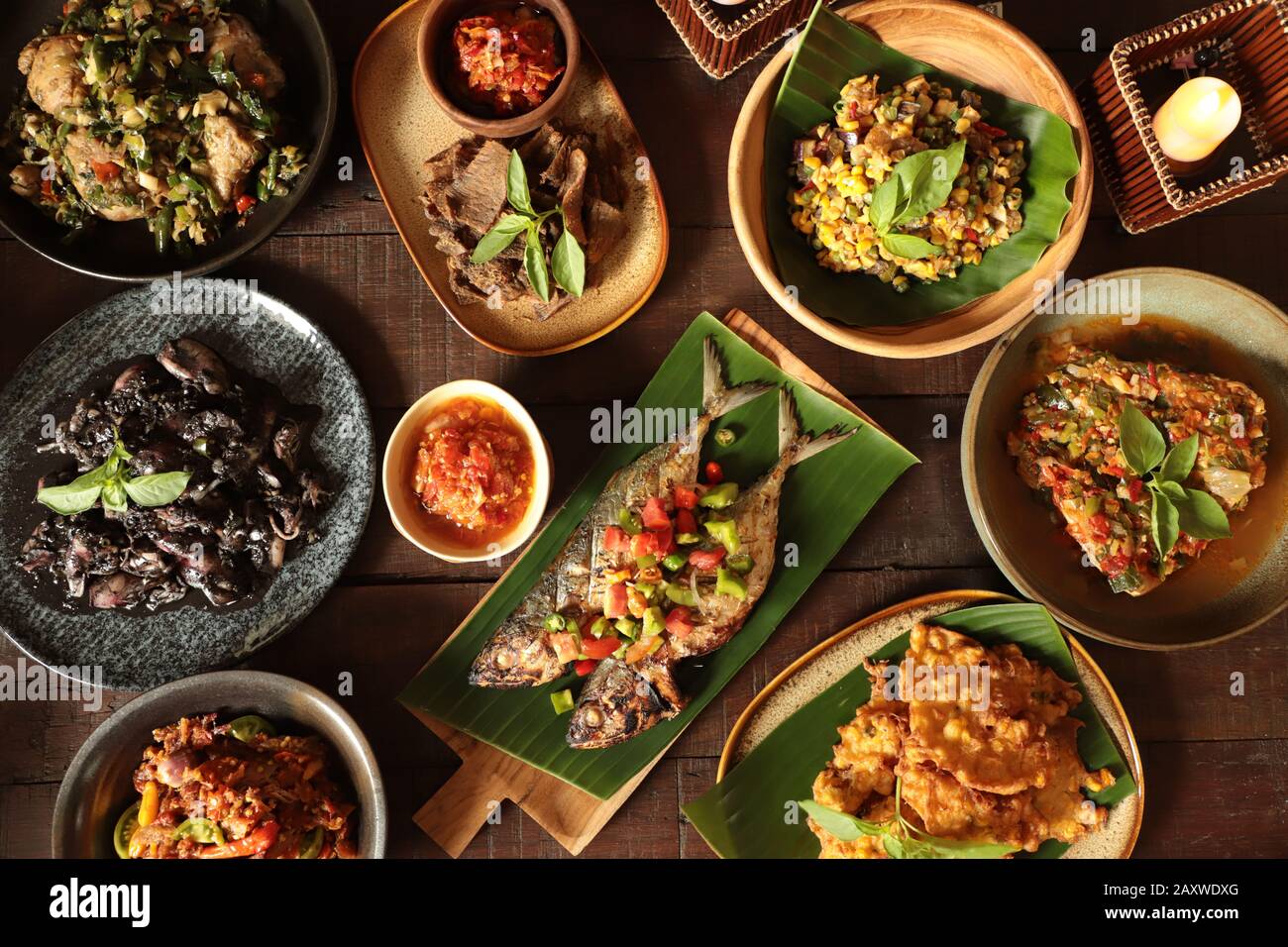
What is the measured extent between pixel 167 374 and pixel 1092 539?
3.53 meters

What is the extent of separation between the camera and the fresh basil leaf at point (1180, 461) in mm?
2949

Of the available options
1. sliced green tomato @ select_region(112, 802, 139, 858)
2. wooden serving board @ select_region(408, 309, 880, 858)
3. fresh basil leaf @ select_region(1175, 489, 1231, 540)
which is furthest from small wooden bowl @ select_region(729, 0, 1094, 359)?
sliced green tomato @ select_region(112, 802, 139, 858)

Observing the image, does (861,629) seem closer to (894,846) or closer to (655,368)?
(894,846)

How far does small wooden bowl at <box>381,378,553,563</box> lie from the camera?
3119mm

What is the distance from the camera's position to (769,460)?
3.36m

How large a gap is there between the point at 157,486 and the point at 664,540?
182 cm

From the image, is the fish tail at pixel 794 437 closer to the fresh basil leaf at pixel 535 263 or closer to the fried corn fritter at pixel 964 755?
the fried corn fritter at pixel 964 755

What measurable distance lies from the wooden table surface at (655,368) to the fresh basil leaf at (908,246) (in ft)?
1.98

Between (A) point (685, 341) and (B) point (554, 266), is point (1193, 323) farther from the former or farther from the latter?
(B) point (554, 266)

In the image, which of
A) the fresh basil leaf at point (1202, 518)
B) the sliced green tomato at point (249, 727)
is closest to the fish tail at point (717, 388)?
the fresh basil leaf at point (1202, 518)

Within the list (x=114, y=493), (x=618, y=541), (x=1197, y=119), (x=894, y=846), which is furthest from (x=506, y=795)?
(x=1197, y=119)

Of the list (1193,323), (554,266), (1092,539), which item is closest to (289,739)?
(554,266)

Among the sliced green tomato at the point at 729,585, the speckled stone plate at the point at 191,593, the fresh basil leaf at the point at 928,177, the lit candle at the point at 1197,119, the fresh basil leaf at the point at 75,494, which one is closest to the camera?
the fresh basil leaf at the point at 928,177

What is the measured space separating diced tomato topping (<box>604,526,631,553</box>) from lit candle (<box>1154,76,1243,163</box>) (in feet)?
7.82
